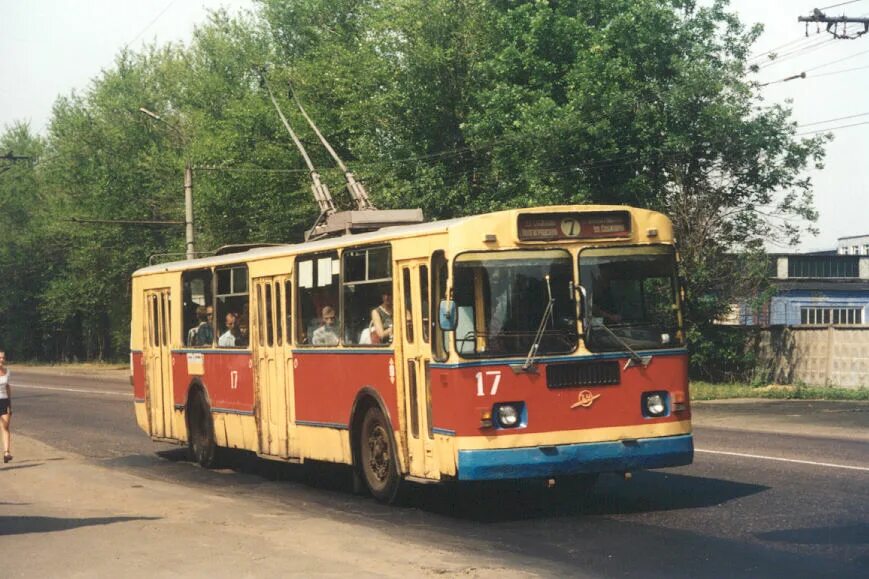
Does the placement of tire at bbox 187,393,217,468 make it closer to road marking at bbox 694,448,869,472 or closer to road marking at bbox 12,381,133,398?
road marking at bbox 694,448,869,472

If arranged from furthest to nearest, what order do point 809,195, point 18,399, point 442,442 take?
point 18,399
point 809,195
point 442,442

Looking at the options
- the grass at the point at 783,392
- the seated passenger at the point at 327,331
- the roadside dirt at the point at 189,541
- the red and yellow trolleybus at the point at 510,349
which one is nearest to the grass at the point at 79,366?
the grass at the point at 783,392

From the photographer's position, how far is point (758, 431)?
72.1 feet

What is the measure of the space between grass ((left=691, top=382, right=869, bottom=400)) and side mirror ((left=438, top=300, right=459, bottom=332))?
20.6 meters

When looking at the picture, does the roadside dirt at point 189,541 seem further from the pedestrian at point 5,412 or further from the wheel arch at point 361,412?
the pedestrian at point 5,412

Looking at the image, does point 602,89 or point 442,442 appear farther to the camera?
point 602,89

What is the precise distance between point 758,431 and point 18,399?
82.4 feet

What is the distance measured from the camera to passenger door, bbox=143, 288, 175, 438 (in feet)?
68.4

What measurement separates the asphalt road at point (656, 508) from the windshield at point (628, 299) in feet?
5.01

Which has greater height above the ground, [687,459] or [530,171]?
[530,171]

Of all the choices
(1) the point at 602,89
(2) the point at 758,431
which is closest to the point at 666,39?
(1) the point at 602,89

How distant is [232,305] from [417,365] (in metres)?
5.94

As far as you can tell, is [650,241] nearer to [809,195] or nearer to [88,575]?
[88,575]

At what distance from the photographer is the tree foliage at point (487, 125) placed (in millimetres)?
36812
